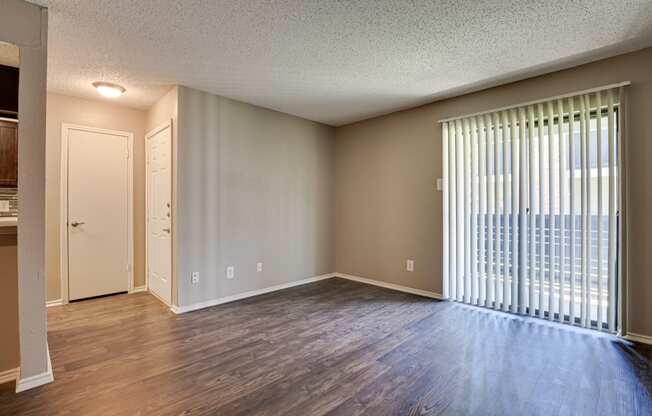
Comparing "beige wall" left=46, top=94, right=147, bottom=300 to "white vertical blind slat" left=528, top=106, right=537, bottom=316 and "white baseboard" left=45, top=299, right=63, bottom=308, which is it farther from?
"white vertical blind slat" left=528, top=106, right=537, bottom=316

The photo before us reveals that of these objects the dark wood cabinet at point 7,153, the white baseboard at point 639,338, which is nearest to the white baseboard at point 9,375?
the dark wood cabinet at point 7,153

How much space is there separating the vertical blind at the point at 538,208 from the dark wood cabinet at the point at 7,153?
4.44 m

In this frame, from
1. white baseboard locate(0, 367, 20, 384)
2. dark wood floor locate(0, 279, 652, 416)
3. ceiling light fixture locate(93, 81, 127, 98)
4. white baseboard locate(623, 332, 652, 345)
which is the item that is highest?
ceiling light fixture locate(93, 81, 127, 98)

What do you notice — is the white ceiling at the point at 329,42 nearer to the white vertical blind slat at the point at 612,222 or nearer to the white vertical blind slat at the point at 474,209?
the white vertical blind slat at the point at 474,209

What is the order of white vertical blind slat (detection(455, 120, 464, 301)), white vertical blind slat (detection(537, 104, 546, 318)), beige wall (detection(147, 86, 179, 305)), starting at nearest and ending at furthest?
1. white vertical blind slat (detection(537, 104, 546, 318))
2. beige wall (detection(147, 86, 179, 305))
3. white vertical blind slat (detection(455, 120, 464, 301))

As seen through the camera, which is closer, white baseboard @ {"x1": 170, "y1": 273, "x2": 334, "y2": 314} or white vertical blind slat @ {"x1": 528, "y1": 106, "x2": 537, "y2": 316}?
white vertical blind slat @ {"x1": 528, "y1": 106, "x2": 537, "y2": 316}

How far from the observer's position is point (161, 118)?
3.77m

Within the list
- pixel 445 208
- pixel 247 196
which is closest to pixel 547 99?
pixel 445 208

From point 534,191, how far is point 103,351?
409 cm

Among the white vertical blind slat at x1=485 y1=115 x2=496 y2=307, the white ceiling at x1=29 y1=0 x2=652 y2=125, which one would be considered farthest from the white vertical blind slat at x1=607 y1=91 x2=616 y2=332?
the white vertical blind slat at x1=485 y1=115 x2=496 y2=307

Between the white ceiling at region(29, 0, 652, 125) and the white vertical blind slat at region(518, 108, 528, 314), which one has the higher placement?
the white ceiling at region(29, 0, 652, 125)

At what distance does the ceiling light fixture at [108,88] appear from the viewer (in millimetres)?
3285

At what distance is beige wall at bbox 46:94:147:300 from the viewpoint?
3.57 metres

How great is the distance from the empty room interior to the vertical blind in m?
0.02
